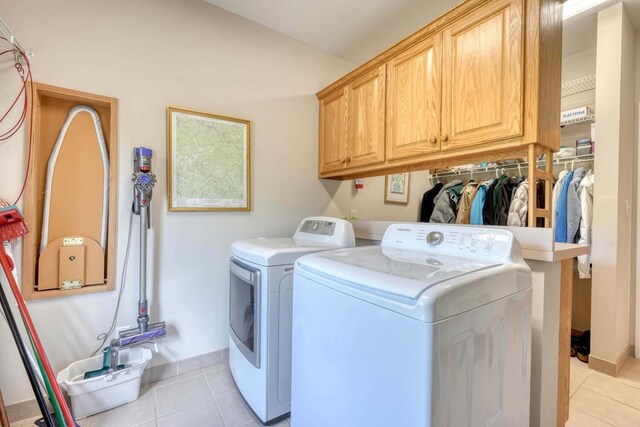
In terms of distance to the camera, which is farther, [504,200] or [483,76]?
[504,200]

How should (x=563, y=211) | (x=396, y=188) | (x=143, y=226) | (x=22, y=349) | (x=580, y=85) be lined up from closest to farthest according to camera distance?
(x=22, y=349) → (x=143, y=226) → (x=563, y=211) → (x=580, y=85) → (x=396, y=188)

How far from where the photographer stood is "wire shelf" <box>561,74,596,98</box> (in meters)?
2.54

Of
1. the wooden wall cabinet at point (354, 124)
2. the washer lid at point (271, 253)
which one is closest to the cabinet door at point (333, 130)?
the wooden wall cabinet at point (354, 124)

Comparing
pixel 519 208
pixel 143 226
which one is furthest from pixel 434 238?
pixel 519 208

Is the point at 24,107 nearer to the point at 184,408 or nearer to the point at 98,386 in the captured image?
the point at 98,386

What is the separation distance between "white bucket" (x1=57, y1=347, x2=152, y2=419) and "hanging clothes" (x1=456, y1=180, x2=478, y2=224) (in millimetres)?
2985

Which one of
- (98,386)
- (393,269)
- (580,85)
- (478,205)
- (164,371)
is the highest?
(580,85)

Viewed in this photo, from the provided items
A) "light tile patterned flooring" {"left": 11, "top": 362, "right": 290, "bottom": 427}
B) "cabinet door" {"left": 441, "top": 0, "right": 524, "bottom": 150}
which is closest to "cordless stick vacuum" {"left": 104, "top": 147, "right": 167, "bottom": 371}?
"light tile patterned flooring" {"left": 11, "top": 362, "right": 290, "bottom": 427}

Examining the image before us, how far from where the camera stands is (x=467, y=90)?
1495 millimetres

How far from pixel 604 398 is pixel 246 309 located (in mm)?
2354

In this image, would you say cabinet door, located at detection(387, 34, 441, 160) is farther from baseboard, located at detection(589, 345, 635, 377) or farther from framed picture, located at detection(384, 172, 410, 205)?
baseboard, located at detection(589, 345, 635, 377)

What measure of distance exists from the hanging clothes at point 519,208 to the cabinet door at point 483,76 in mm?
1386

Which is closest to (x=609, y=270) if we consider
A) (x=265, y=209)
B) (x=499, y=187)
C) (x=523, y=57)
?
(x=499, y=187)

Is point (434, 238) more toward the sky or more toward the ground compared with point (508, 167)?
more toward the ground
